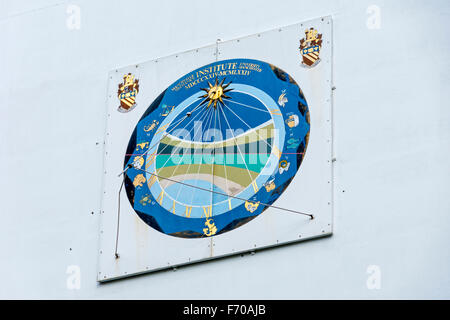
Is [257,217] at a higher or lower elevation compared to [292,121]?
lower

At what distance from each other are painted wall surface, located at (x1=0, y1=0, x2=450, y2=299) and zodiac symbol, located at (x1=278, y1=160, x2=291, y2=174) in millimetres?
402

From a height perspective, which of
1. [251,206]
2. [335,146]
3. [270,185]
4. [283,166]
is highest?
[335,146]

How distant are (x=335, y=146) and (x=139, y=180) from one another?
178 cm

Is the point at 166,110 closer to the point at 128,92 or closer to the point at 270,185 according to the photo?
the point at 128,92

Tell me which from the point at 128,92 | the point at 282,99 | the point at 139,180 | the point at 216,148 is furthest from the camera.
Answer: the point at 128,92

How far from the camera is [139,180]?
9.70 metres

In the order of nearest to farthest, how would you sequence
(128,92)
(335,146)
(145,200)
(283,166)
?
(335,146)
(283,166)
(145,200)
(128,92)

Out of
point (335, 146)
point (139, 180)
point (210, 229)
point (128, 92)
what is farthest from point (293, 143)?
point (128, 92)

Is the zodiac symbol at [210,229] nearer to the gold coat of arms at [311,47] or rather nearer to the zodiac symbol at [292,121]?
the zodiac symbol at [292,121]

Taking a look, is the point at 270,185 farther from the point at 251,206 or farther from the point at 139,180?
the point at 139,180

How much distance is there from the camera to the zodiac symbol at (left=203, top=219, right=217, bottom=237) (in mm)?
9133

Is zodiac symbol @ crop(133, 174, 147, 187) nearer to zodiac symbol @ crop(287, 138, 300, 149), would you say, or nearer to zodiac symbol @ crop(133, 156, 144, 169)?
zodiac symbol @ crop(133, 156, 144, 169)

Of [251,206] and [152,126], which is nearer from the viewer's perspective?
[251,206]
